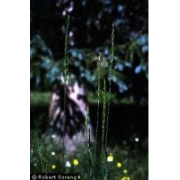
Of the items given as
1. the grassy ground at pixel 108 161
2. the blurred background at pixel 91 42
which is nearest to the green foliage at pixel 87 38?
the blurred background at pixel 91 42

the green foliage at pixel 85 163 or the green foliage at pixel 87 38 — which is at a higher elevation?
the green foliage at pixel 87 38

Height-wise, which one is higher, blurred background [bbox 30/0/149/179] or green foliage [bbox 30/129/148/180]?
blurred background [bbox 30/0/149/179]

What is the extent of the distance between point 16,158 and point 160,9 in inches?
46.2

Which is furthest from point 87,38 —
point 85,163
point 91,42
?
point 85,163

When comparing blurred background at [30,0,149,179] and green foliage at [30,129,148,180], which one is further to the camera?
blurred background at [30,0,149,179]

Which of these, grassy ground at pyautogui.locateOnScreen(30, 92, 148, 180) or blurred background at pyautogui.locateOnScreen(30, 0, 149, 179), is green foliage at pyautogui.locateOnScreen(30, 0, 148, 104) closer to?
blurred background at pyautogui.locateOnScreen(30, 0, 149, 179)

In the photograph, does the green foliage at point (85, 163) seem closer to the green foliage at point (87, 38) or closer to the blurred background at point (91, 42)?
the blurred background at point (91, 42)

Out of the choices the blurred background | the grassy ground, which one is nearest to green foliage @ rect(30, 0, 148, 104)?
the blurred background

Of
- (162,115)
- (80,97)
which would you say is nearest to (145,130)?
(80,97)

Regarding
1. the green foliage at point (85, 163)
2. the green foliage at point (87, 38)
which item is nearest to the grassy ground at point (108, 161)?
the green foliage at point (85, 163)

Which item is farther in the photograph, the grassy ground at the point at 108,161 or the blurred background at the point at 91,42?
the blurred background at the point at 91,42

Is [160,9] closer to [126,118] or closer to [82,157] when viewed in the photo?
[82,157]

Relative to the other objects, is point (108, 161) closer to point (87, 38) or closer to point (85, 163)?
point (85, 163)

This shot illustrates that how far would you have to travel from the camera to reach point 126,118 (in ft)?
18.8
